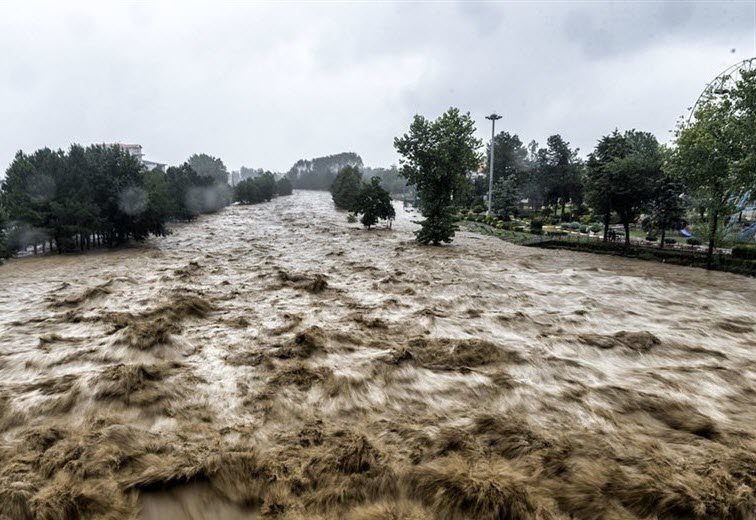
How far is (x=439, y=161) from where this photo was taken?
3859 cm

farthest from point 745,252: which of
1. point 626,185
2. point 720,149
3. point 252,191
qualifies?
point 252,191

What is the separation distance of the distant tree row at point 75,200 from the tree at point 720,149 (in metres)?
40.8

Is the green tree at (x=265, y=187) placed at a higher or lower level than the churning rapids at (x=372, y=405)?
higher

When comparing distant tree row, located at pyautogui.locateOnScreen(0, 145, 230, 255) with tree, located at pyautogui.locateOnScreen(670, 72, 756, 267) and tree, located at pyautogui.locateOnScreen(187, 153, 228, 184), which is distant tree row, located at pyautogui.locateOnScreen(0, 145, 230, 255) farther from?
tree, located at pyautogui.locateOnScreen(187, 153, 228, 184)

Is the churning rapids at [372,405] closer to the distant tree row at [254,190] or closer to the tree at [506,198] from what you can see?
the tree at [506,198]

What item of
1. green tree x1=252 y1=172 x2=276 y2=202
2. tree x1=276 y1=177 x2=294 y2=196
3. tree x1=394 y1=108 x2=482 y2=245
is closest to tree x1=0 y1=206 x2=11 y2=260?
tree x1=394 y1=108 x2=482 y2=245

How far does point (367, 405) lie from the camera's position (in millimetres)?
8383

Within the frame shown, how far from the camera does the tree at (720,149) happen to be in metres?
20.6

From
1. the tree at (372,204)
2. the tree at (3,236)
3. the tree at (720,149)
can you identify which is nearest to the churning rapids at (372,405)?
the tree at (720,149)

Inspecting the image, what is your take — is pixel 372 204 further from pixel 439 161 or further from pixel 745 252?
pixel 745 252

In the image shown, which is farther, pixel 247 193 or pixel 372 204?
pixel 247 193

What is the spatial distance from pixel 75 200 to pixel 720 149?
145ft

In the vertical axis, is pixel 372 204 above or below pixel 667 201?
below

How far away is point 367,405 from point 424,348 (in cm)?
338
